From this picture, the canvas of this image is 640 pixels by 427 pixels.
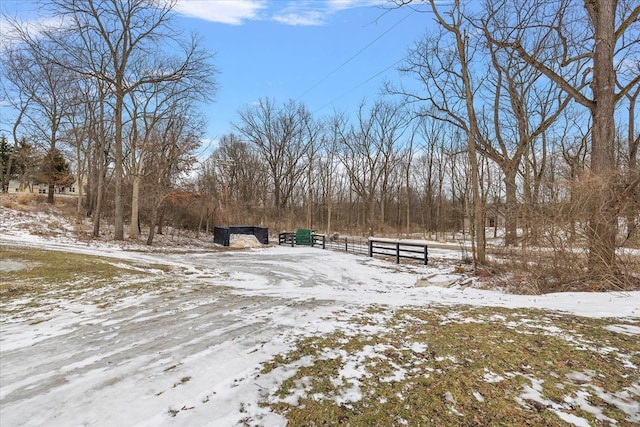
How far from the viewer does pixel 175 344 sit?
3.91m

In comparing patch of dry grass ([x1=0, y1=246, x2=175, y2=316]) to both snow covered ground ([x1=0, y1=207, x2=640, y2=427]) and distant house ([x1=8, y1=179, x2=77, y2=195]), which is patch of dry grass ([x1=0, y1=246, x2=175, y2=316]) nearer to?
→ snow covered ground ([x1=0, y1=207, x2=640, y2=427])

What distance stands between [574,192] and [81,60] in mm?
22484

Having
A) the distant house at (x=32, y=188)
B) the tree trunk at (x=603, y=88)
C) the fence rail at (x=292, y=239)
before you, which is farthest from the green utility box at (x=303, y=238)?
the distant house at (x=32, y=188)

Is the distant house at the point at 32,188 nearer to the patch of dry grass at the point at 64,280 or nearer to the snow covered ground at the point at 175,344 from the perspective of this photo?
the patch of dry grass at the point at 64,280

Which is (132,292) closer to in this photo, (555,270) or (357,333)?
(357,333)

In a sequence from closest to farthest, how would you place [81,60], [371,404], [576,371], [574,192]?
[371,404] < [576,371] < [574,192] < [81,60]

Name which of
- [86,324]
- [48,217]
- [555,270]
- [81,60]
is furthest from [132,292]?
[48,217]

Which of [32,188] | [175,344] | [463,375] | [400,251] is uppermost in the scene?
[32,188]

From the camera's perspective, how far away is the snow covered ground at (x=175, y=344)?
255cm

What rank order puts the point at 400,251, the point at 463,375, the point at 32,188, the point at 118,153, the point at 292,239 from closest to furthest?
the point at 463,375, the point at 400,251, the point at 118,153, the point at 292,239, the point at 32,188

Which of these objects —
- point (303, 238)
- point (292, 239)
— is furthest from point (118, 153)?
point (303, 238)

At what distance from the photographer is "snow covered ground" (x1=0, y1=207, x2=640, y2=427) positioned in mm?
2549

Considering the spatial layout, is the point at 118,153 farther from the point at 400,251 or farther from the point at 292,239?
the point at 400,251

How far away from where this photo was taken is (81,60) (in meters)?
17.2
